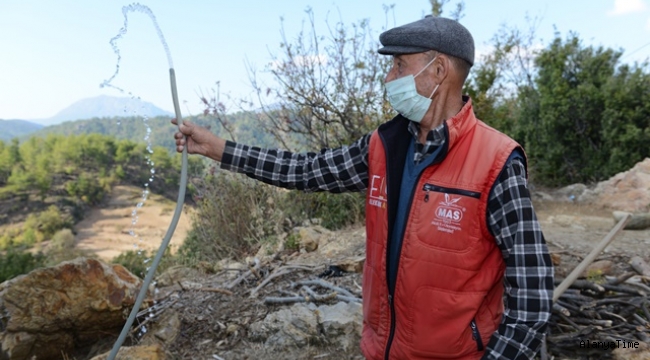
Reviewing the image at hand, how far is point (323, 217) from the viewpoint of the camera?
7258mm

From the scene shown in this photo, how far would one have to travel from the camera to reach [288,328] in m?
→ 3.27

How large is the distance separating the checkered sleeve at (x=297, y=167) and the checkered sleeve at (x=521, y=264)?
0.57m

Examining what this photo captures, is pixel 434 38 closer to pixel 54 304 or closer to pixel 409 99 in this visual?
pixel 409 99

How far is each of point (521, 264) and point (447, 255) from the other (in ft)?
0.67

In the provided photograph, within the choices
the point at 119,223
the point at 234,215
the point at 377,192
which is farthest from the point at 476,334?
the point at 119,223

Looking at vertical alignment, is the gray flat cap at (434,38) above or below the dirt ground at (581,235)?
above

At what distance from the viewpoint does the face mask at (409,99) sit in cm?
167

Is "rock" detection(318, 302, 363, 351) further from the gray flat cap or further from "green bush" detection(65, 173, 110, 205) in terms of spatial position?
"green bush" detection(65, 173, 110, 205)

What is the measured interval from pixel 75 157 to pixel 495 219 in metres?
57.7

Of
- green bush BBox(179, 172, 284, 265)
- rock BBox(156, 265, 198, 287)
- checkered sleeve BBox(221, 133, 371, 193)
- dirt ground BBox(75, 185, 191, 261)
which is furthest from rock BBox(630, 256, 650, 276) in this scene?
dirt ground BBox(75, 185, 191, 261)


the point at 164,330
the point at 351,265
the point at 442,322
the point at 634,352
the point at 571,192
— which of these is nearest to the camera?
the point at 442,322

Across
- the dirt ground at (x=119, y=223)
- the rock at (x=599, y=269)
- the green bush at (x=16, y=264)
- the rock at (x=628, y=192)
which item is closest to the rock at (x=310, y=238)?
the rock at (x=599, y=269)

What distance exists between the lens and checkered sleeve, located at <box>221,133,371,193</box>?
1896 mm

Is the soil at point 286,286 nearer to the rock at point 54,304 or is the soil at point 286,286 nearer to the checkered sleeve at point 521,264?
the rock at point 54,304
